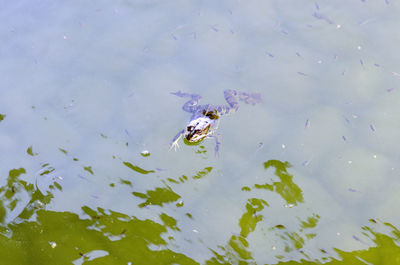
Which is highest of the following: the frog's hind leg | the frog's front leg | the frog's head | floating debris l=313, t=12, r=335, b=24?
floating debris l=313, t=12, r=335, b=24

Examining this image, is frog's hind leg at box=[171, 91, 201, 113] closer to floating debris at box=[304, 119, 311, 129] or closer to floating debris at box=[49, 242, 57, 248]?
floating debris at box=[304, 119, 311, 129]

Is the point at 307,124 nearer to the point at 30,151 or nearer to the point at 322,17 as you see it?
the point at 322,17

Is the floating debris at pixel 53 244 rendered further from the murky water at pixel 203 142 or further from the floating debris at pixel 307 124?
the floating debris at pixel 307 124

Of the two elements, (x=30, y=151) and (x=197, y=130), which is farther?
(x=197, y=130)

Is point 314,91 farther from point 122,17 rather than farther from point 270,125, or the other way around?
point 122,17

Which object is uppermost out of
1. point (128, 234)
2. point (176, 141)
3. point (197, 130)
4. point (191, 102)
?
point (191, 102)

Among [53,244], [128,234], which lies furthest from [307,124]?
[53,244]

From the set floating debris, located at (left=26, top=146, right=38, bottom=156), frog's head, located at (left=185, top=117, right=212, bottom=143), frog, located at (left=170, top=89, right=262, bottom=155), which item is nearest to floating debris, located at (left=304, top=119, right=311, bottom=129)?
frog, located at (left=170, top=89, right=262, bottom=155)
